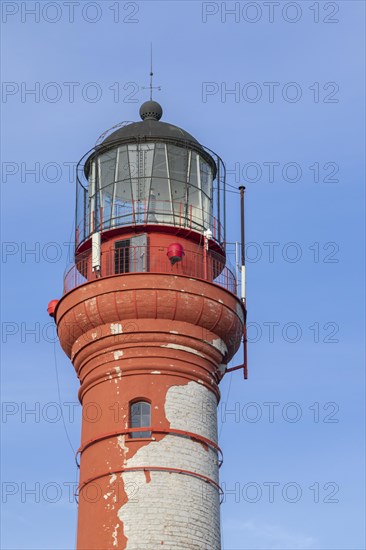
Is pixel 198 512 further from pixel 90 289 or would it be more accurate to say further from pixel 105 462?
pixel 90 289

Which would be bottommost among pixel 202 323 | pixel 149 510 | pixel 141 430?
pixel 149 510

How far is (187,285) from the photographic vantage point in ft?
110

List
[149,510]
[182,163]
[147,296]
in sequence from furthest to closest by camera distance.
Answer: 1. [182,163]
2. [147,296]
3. [149,510]

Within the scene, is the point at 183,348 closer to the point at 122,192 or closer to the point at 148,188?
the point at 148,188

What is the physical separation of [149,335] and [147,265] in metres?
2.07

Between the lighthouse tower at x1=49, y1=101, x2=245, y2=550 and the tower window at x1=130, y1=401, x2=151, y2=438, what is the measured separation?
0.08ft

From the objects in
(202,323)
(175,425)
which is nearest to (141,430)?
(175,425)

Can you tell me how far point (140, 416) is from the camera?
3262 centimetres

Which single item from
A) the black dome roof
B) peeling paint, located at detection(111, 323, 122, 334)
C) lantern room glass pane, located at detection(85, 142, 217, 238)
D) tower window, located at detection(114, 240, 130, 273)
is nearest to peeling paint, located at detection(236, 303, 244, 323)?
lantern room glass pane, located at detection(85, 142, 217, 238)

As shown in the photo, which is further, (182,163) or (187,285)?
(182,163)

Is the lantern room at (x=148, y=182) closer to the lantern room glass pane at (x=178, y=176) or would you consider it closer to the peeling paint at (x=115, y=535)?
the lantern room glass pane at (x=178, y=176)

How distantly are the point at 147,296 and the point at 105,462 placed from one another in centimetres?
412

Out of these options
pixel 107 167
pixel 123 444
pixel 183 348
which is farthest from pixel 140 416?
pixel 107 167

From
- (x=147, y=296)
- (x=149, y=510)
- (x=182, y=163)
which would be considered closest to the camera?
(x=149, y=510)
